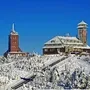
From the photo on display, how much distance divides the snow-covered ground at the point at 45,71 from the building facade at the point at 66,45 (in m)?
10.0

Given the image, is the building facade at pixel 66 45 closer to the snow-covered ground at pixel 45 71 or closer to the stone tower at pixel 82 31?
the stone tower at pixel 82 31

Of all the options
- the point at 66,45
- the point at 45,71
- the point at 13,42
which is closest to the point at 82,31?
the point at 66,45

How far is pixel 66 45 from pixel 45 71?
90.7ft

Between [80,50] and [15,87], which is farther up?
[80,50]

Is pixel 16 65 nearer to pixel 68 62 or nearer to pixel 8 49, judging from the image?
pixel 68 62

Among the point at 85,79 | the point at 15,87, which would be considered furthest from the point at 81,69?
the point at 15,87

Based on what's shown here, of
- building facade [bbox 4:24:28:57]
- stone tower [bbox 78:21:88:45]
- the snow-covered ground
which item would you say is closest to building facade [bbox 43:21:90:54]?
stone tower [bbox 78:21:88:45]

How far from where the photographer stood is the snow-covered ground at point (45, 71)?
75.6m

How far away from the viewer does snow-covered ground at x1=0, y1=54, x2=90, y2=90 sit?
75.6m

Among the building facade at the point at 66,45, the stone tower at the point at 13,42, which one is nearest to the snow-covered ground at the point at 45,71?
the building facade at the point at 66,45

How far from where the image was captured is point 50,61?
315 feet

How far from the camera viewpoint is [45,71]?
276 feet

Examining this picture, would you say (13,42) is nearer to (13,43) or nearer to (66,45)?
(13,43)

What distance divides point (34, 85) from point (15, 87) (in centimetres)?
371
